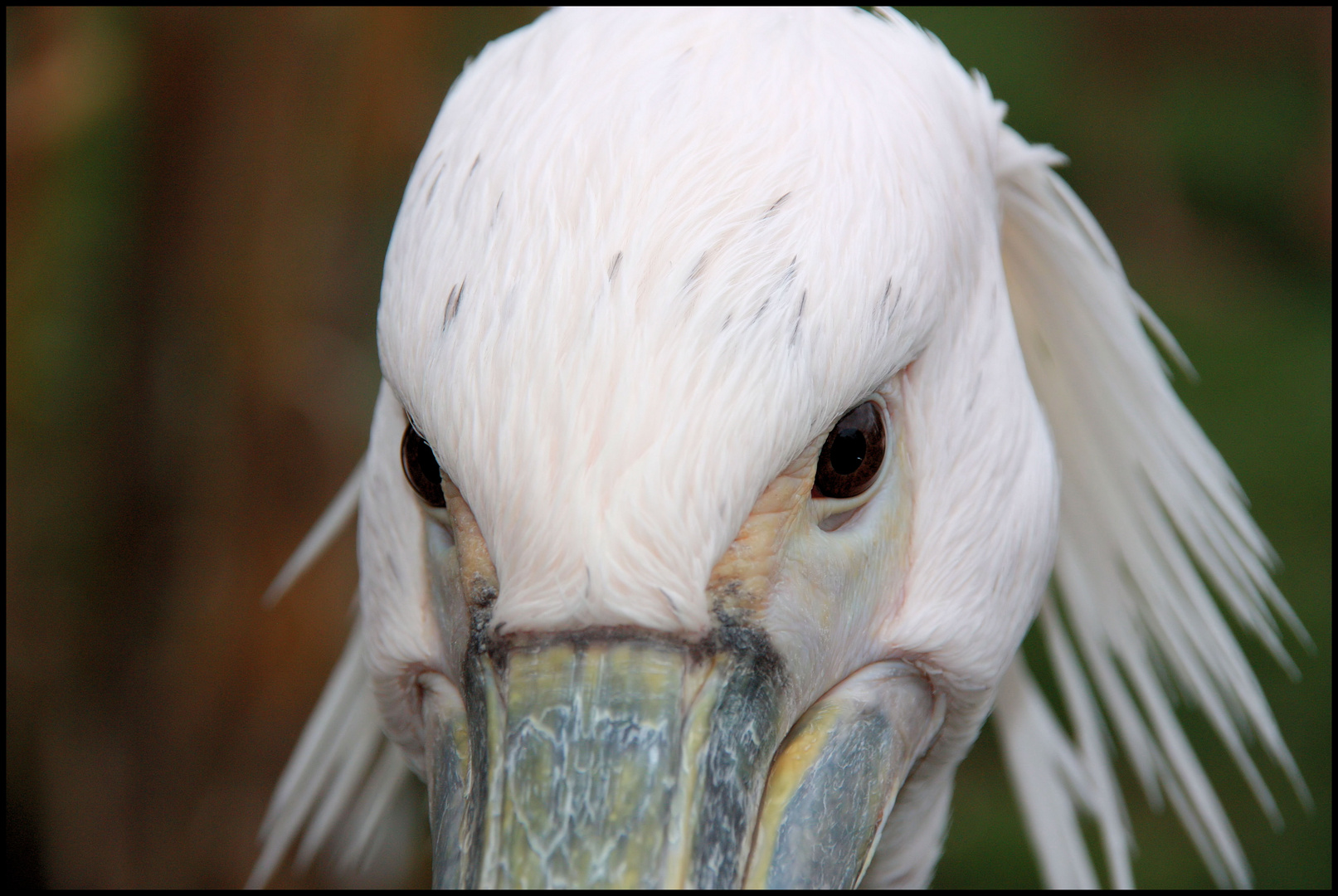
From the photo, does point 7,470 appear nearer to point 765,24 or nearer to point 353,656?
point 353,656

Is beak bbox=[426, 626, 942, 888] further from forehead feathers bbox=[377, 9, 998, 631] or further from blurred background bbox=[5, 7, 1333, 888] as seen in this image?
blurred background bbox=[5, 7, 1333, 888]

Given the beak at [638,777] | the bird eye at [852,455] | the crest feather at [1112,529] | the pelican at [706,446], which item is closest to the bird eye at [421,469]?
the pelican at [706,446]

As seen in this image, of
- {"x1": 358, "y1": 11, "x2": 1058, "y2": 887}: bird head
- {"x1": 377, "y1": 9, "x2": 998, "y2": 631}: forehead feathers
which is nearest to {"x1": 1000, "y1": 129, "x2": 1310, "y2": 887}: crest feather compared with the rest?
{"x1": 358, "y1": 11, "x2": 1058, "y2": 887}: bird head

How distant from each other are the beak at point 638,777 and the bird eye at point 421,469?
0.68ft

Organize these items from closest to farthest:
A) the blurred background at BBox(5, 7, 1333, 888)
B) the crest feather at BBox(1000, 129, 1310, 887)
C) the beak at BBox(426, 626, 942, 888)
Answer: the beak at BBox(426, 626, 942, 888) < the crest feather at BBox(1000, 129, 1310, 887) < the blurred background at BBox(5, 7, 1333, 888)

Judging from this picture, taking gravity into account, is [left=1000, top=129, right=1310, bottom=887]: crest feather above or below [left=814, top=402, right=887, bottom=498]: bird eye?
below

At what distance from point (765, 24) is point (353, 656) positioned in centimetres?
109

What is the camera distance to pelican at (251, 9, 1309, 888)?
43.2 inches

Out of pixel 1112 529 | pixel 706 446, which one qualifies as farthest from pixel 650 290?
pixel 1112 529

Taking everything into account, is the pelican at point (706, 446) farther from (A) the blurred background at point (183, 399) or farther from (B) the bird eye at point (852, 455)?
(A) the blurred background at point (183, 399)

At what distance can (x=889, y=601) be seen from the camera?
1345mm

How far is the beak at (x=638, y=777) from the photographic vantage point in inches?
42.0

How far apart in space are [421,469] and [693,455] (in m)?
0.37

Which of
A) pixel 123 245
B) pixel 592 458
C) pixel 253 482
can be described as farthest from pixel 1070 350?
pixel 123 245
